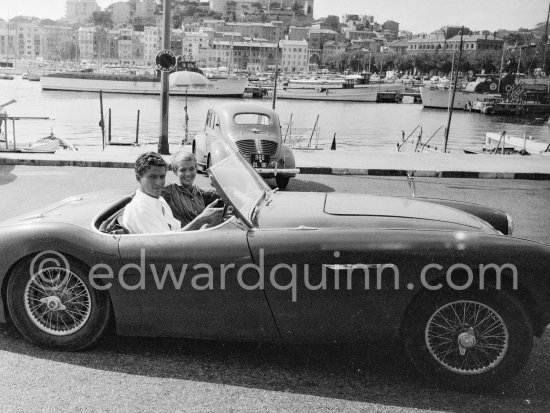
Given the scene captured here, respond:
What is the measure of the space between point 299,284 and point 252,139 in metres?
9.62

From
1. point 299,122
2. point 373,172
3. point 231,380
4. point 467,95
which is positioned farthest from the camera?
point 467,95

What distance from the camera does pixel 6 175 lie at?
38.9 ft

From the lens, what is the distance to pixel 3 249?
160 inches

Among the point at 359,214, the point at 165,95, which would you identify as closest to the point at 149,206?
the point at 359,214

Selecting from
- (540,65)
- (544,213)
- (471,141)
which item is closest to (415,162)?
(544,213)

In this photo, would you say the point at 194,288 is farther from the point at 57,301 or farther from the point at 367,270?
the point at 367,270

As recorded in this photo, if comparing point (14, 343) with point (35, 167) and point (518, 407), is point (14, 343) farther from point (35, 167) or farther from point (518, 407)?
point (35, 167)

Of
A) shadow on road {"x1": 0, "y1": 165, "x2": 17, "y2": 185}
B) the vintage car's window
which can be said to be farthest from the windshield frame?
the vintage car's window

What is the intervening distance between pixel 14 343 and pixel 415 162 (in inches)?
487

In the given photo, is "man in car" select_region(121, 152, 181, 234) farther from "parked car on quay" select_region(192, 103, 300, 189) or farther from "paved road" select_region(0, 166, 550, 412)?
"parked car on quay" select_region(192, 103, 300, 189)

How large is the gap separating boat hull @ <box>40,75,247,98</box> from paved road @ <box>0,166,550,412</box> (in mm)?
84334

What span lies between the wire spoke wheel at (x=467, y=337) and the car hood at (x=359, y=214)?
1.85 feet

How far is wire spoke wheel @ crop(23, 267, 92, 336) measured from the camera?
4.02 metres

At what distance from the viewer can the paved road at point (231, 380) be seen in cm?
350
